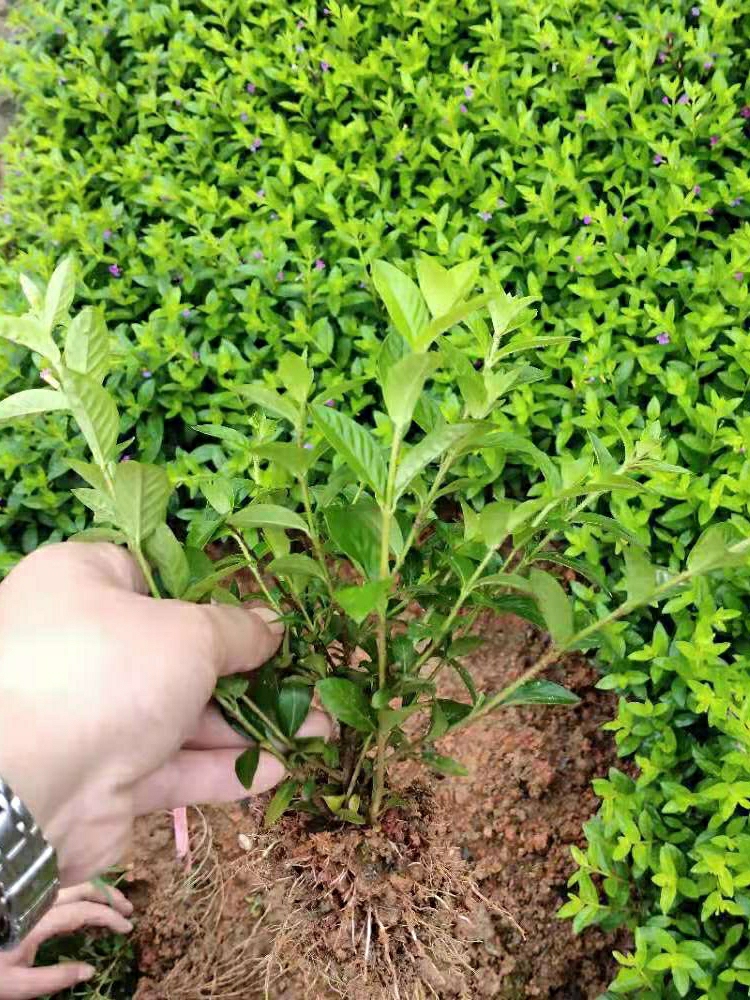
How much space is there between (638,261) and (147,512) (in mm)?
1627

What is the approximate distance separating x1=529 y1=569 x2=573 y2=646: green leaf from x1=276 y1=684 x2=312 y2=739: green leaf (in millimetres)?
394

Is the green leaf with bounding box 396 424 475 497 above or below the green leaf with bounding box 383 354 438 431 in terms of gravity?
below

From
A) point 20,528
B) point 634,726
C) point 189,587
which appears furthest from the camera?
point 20,528

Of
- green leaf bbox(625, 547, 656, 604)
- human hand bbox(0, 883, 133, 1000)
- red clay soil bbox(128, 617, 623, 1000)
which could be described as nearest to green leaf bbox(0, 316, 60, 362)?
green leaf bbox(625, 547, 656, 604)

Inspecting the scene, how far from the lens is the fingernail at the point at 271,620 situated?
1.31 m

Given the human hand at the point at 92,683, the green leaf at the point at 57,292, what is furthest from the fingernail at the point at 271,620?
the green leaf at the point at 57,292

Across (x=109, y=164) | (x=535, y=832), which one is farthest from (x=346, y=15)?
(x=535, y=832)

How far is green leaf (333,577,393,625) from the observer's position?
2.80 feet

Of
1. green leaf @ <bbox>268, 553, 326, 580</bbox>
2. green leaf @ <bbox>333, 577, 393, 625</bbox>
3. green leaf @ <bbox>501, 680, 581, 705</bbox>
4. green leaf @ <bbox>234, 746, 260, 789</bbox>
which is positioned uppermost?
green leaf @ <bbox>333, 577, 393, 625</bbox>

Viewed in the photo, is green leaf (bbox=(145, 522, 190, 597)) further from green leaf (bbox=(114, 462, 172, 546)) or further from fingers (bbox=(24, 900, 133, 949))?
fingers (bbox=(24, 900, 133, 949))

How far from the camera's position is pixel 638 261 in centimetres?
222

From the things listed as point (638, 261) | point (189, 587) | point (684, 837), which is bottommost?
point (684, 837)

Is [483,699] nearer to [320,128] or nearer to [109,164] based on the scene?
[320,128]

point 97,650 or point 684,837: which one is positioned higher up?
point 97,650
